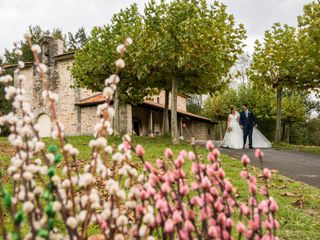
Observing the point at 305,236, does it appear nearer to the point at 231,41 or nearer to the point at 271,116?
the point at 231,41

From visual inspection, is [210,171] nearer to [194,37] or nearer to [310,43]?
[194,37]

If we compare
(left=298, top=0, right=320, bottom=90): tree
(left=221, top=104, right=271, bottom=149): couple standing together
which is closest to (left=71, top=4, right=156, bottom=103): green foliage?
(left=221, top=104, right=271, bottom=149): couple standing together

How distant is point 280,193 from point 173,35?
1212 centimetres

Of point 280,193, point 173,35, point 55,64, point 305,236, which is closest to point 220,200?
point 305,236

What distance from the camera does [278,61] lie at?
22.0 m

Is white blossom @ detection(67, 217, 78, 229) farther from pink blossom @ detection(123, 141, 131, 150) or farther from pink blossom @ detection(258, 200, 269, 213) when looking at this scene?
pink blossom @ detection(258, 200, 269, 213)

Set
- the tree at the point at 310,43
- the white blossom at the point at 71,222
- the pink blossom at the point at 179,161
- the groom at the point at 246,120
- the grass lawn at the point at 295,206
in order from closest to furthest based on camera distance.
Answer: the white blossom at the point at 71,222
the pink blossom at the point at 179,161
the grass lawn at the point at 295,206
the tree at the point at 310,43
the groom at the point at 246,120

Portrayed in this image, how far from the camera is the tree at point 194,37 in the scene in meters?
17.1

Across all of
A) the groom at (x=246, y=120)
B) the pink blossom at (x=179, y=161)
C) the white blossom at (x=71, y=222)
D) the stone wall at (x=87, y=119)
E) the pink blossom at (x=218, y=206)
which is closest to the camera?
the white blossom at (x=71, y=222)

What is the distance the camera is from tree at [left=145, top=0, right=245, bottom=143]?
17062 millimetres

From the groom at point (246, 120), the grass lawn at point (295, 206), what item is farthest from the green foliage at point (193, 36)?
the grass lawn at point (295, 206)

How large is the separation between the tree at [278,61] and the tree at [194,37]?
4.77 metres

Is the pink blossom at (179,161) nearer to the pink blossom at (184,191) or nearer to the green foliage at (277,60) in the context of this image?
the pink blossom at (184,191)

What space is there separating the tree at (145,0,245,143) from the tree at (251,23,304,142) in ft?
15.7
